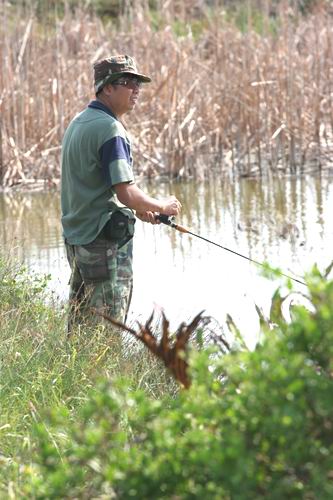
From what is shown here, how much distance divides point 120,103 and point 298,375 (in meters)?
3.08

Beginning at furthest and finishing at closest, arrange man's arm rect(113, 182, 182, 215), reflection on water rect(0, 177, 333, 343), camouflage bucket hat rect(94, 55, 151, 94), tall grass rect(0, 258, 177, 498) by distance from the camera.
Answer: reflection on water rect(0, 177, 333, 343), camouflage bucket hat rect(94, 55, 151, 94), man's arm rect(113, 182, 182, 215), tall grass rect(0, 258, 177, 498)

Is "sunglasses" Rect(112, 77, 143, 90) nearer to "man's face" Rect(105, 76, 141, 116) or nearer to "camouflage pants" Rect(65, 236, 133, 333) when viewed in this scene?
"man's face" Rect(105, 76, 141, 116)

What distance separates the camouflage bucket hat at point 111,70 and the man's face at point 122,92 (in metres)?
0.03

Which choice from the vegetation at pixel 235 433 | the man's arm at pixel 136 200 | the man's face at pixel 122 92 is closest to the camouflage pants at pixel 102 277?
the man's arm at pixel 136 200

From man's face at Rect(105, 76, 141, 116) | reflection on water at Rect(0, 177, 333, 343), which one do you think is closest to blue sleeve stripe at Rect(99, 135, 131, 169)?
man's face at Rect(105, 76, 141, 116)

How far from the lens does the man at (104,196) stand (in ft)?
17.1

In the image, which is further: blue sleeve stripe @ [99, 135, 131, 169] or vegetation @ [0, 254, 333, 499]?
blue sleeve stripe @ [99, 135, 131, 169]

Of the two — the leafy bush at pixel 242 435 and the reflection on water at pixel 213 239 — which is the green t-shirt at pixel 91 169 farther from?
the leafy bush at pixel 242 435

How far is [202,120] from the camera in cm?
1309

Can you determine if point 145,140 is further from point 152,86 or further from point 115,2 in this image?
point 115,2

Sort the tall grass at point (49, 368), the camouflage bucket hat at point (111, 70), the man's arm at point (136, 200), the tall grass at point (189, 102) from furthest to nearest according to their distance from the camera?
the tall grass at point (189, 102) → the camouflage bucket hat at point (111, 70) → the man's arm at point (136, 200) → the tall grass at point (49, 368)

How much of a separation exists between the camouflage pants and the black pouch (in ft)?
0.16

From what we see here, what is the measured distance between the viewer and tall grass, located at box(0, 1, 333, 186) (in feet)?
41.3

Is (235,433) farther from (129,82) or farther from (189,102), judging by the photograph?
(189,102)
